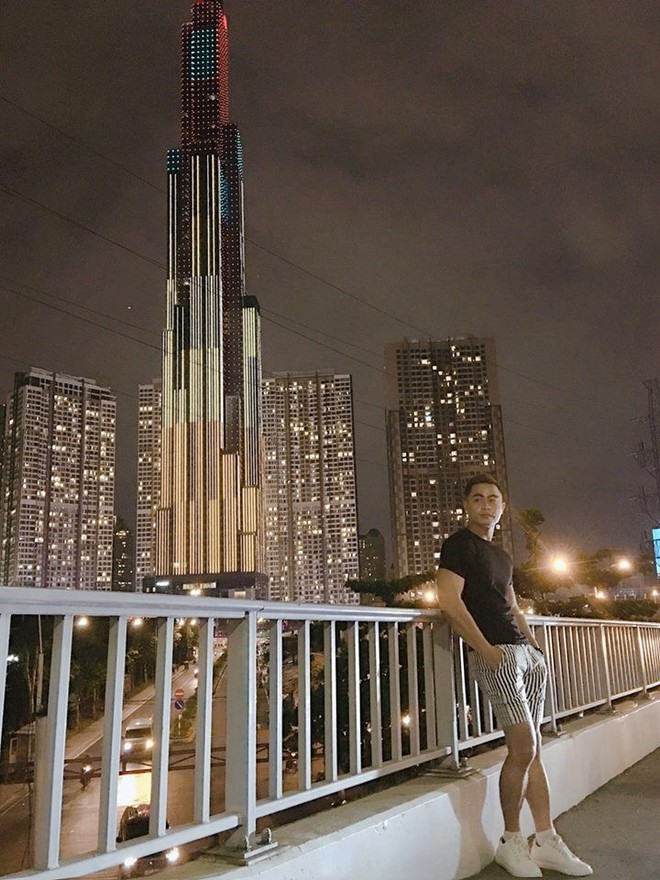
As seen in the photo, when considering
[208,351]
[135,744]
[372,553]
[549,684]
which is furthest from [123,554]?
[549,684]

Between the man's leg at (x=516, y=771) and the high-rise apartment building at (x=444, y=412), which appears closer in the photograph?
the man's leg at (x=516, y=771)

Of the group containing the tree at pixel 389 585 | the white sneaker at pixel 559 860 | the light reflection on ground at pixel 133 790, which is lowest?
the light reflection on ground at pixel 133 790

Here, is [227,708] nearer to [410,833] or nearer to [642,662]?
[410,833]

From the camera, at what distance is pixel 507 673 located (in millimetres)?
2986

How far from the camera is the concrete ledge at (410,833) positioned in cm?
221

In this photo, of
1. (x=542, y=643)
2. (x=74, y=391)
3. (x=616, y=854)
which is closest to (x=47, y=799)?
(x=616, y=854)

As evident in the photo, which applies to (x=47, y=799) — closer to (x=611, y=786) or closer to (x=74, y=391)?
(x=611, y=786)

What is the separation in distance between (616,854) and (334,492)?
12930 cm

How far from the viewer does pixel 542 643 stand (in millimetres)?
4527

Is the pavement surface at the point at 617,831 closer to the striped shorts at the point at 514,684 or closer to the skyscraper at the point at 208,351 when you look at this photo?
the striped shorts at the point at 514,684

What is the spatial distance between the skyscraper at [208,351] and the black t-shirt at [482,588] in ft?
362

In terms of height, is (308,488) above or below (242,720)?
above

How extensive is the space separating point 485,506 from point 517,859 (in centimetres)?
143

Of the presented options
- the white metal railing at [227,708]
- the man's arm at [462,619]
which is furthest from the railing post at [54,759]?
the man's arm at [462,619]
